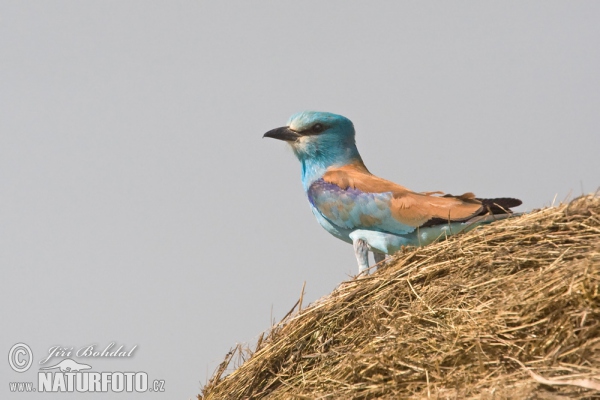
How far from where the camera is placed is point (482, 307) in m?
4.96

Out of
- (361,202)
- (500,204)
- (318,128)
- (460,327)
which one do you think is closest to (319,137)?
(318,128)

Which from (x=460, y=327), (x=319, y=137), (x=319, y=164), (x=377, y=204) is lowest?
(x=460, y=327)

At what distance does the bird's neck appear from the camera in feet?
24.7

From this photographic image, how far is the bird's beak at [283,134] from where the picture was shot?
7.57m

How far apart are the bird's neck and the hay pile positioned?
1876 millimetres

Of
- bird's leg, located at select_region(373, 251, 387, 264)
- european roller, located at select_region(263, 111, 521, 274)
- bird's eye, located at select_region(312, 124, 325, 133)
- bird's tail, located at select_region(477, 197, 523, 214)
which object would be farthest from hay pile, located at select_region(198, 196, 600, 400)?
bird's eye, located at select_region(312, 124, 325, 133)

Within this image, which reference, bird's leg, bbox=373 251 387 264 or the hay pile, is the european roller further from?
the hay pile

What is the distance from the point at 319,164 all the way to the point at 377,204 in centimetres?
80

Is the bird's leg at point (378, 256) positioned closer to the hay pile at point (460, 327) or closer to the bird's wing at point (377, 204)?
the bird's wing at point (377, 204)

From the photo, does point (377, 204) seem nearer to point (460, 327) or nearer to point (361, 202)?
point (361, 202)

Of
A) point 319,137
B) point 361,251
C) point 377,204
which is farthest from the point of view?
point 319,137

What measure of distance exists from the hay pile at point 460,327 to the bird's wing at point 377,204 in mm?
732

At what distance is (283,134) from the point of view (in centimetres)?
757

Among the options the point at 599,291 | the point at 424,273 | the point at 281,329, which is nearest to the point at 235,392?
the point at 281,329
